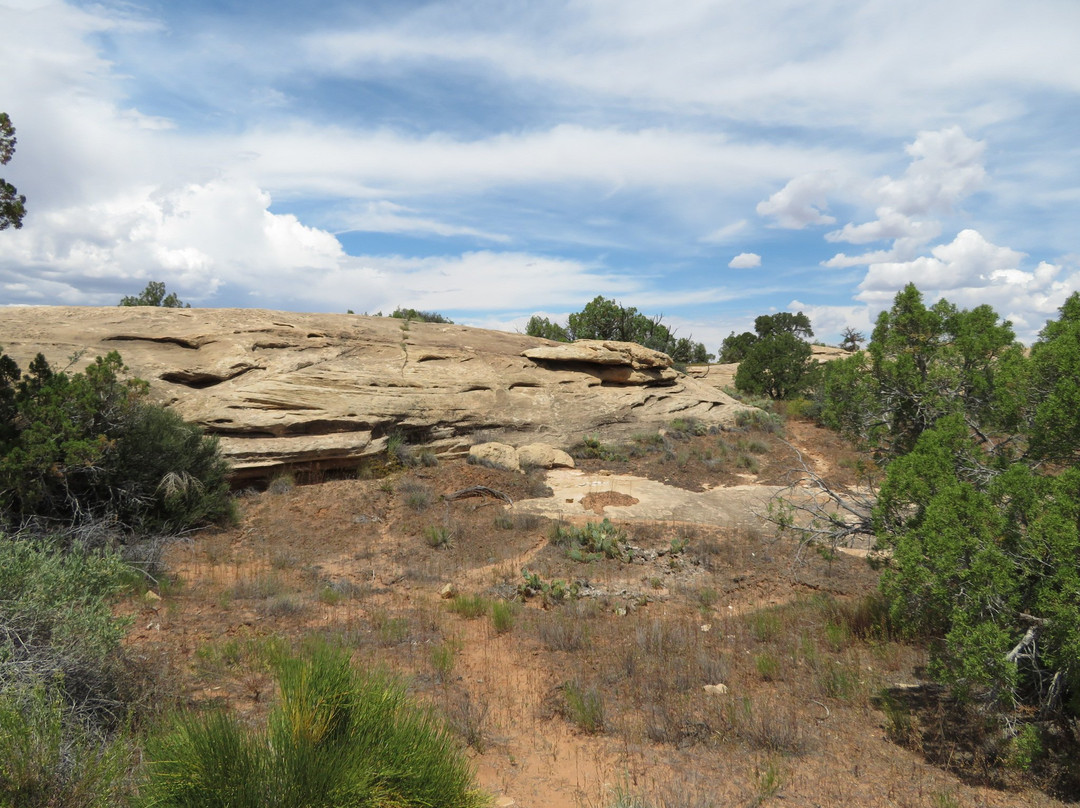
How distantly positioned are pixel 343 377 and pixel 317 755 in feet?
41.6

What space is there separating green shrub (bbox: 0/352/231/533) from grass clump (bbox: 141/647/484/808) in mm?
6572

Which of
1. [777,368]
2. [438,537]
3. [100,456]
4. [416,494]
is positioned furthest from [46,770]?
[777,368]

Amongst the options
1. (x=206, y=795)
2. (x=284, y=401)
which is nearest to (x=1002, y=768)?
(x=206, y=795)

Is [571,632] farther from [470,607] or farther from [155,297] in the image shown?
[155,297]

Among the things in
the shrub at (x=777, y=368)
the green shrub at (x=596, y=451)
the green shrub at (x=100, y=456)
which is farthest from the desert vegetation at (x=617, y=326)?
the green shrub at (x=100, y=456)

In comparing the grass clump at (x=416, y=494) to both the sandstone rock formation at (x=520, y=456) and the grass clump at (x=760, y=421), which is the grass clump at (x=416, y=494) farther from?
the grass clump at (x=760, y=421)

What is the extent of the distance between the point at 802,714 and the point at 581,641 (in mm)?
2409

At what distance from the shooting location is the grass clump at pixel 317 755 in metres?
2.74

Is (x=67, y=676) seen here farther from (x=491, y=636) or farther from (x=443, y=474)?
(x=443, y=474)

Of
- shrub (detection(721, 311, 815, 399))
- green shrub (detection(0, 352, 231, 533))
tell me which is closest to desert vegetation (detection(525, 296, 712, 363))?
shrub (detection(721, 311, 815, 399))

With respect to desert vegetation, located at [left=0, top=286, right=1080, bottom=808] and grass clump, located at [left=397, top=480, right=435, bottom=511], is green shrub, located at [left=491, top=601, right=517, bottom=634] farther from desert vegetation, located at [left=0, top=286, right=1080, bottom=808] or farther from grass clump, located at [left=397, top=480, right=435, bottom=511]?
grass clump, located at [left=397, top=480, right=435, bottom=511]

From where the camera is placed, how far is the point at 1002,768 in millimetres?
4555

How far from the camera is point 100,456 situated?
8.73m

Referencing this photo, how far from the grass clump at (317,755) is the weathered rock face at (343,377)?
10.6 m
